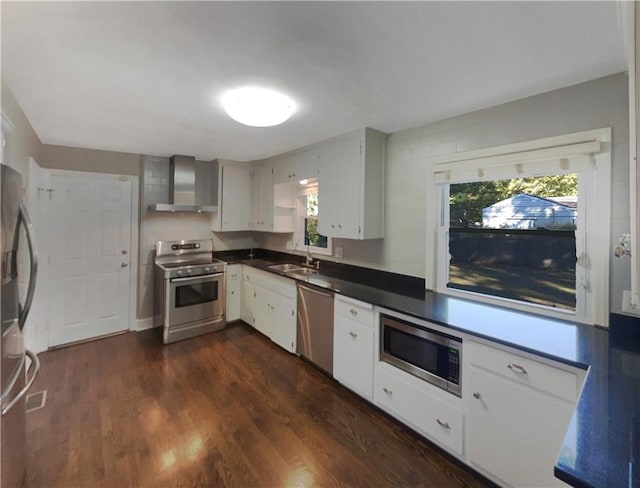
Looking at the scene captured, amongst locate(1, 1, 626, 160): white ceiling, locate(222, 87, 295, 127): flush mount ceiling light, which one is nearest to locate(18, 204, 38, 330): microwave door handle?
locate(1, 1, 626, 160): white ceiling

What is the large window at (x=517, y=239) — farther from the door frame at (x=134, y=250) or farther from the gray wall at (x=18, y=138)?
the door frame at (x=134, y=250)

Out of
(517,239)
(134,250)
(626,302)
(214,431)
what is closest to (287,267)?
(134,250)

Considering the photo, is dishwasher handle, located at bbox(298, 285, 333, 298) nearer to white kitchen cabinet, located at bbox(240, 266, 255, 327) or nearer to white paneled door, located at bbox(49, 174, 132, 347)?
white kitchen cabinet, located at bbox(240, 266, 255, 327)

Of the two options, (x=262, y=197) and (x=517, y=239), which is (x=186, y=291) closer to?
(x=262, y=197)

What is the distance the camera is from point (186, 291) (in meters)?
3.61

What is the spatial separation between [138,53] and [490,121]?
2.31 meters

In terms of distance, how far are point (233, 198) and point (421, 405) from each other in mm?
3564

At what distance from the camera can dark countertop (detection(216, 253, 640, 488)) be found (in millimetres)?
743

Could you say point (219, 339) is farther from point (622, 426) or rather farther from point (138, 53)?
point (622, 426)

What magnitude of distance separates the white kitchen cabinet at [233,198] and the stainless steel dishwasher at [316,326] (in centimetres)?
188

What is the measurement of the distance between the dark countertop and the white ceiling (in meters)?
1.47

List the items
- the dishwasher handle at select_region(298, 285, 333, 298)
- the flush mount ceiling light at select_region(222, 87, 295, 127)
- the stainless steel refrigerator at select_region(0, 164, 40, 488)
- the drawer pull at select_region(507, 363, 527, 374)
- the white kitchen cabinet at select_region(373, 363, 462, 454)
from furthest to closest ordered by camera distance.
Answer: the dishwasher handle at select_region(298, 285, 333, 298), the flush mount ceiling light at select_region(222, 87, 295, 127), the white kitchen cabinet at select_region(373, 363, 462, 454), the drawer pull at select_region(507, 363, 527, 374), the stainless steel refrigerator at select_region(0, 164, 40, 488)

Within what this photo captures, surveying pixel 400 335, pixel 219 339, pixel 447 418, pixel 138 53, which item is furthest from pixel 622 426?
pixel 219 339

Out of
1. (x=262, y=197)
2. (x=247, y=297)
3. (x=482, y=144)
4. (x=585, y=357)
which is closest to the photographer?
(x=585, y=357)
